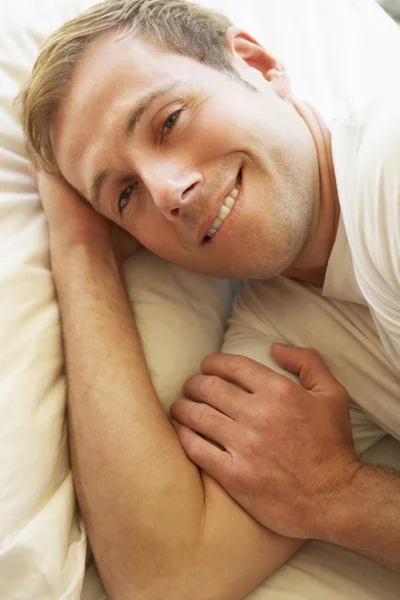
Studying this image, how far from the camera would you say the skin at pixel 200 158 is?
96 cm

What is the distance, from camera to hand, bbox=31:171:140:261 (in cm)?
113

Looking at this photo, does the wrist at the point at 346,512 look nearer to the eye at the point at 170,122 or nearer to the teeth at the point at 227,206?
the teeth at the point at 227,206

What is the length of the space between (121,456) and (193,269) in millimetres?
378

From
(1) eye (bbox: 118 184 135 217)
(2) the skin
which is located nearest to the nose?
(2) the skin

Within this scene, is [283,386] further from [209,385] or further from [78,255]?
[78,255]

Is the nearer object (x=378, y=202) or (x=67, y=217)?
(x=378, y=202)

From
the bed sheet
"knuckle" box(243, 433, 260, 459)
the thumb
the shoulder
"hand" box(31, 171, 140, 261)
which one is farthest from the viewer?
the bed sheet

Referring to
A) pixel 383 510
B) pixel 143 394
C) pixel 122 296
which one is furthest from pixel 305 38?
pixel 383 510

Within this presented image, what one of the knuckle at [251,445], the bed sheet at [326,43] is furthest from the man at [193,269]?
the bed sheet at [326,43]

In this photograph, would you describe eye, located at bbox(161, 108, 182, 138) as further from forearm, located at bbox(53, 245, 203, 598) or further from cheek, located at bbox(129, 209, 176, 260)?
forearm, located at bbox(53, 245, 203, 598)

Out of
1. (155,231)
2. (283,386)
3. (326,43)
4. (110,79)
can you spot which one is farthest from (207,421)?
(326,43)

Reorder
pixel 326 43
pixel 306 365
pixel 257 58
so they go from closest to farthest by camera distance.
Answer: pixel 306 365, pixel 257 58, pixel 326 43

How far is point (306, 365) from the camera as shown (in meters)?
1.05

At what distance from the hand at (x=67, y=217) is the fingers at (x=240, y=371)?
1.04 feet
